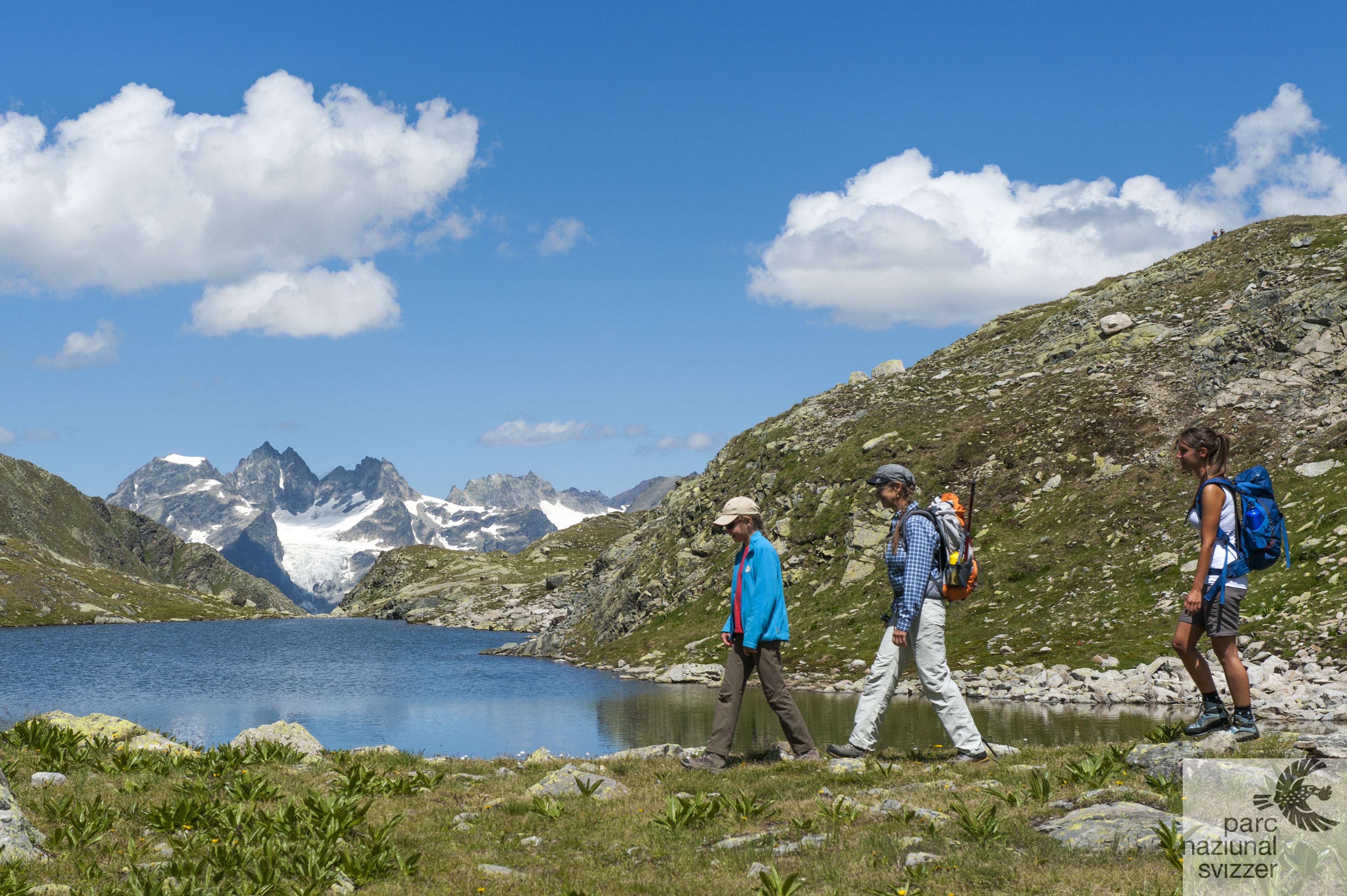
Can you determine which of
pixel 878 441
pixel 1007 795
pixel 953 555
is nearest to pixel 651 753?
pixel 953 555

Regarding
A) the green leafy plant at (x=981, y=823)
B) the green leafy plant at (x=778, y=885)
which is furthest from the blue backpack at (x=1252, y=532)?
the green leafy plant at (x=778, y=885)

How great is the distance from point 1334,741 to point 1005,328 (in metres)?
75.4

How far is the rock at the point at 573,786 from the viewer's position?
479 inches

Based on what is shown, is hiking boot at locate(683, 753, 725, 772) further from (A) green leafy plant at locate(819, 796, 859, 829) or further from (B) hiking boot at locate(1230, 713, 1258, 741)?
(B) hiking boot at locate(1230, 713, 1258, 741)

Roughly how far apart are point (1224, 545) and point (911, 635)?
428 cm

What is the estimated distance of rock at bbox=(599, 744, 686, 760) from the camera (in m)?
15.8

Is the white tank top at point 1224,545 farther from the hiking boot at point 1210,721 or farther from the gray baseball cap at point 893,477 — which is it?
the gray baseball cap at point 893,477

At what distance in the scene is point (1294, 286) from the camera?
5409cm

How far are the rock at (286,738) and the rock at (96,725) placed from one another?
184cm

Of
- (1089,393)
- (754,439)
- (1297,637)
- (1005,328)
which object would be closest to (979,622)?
(1297,637)

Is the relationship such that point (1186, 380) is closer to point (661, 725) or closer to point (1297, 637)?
point (1297, 637)

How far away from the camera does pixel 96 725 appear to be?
1709 centimetres

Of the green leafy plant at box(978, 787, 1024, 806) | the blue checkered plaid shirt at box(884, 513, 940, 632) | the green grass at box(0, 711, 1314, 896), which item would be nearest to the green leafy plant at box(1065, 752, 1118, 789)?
the green grass at box(0, 711, 1314, 896)

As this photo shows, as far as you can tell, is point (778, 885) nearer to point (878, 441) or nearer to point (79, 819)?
point (79, 819)
